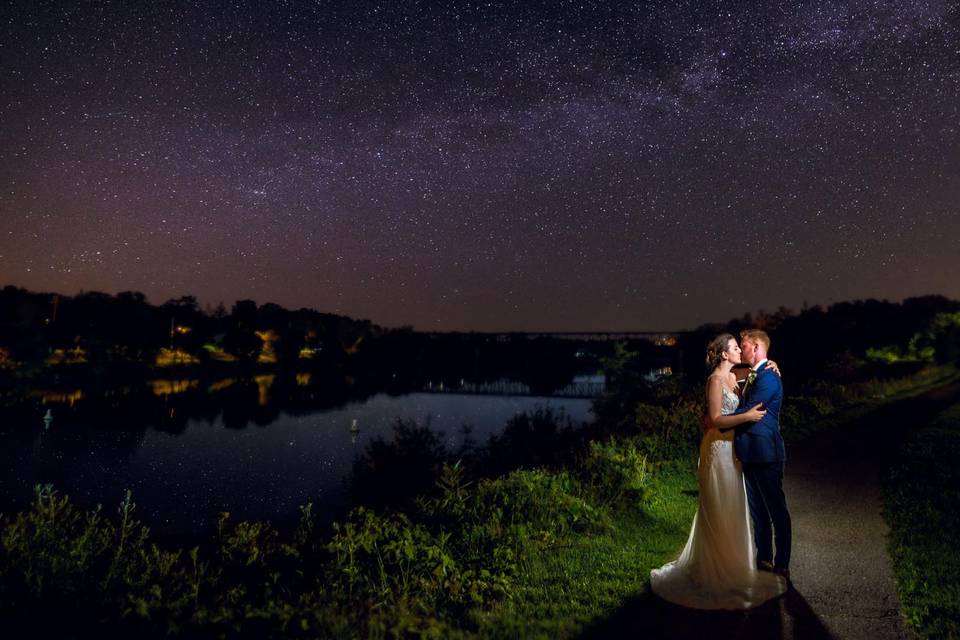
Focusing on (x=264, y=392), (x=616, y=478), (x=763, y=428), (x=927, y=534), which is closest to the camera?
(x=763, y=428)

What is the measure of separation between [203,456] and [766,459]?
2277cm


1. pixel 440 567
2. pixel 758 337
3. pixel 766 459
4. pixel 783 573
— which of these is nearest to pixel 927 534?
pixel 783 573

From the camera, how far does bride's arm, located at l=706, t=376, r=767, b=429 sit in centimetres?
582

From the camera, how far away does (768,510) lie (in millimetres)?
6020

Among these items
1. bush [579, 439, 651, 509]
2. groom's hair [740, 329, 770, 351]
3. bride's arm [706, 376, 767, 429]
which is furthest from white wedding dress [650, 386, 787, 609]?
bush [579, 439, 651, 509]

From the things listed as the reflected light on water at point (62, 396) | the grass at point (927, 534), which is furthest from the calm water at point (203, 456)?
the grass at point (927, 534)

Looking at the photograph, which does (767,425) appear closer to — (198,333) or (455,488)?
(455,488)

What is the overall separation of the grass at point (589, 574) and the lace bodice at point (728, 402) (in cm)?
173

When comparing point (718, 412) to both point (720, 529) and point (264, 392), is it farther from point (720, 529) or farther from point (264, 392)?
point (264, 392)

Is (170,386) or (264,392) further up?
(264,392)

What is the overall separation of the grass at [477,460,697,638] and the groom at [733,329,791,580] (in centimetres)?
112

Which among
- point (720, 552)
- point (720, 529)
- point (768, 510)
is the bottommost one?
point (720, 552)

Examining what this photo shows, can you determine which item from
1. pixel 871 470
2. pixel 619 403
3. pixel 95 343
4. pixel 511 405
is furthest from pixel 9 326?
pixel 871 470

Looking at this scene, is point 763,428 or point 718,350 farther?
point 718,350
